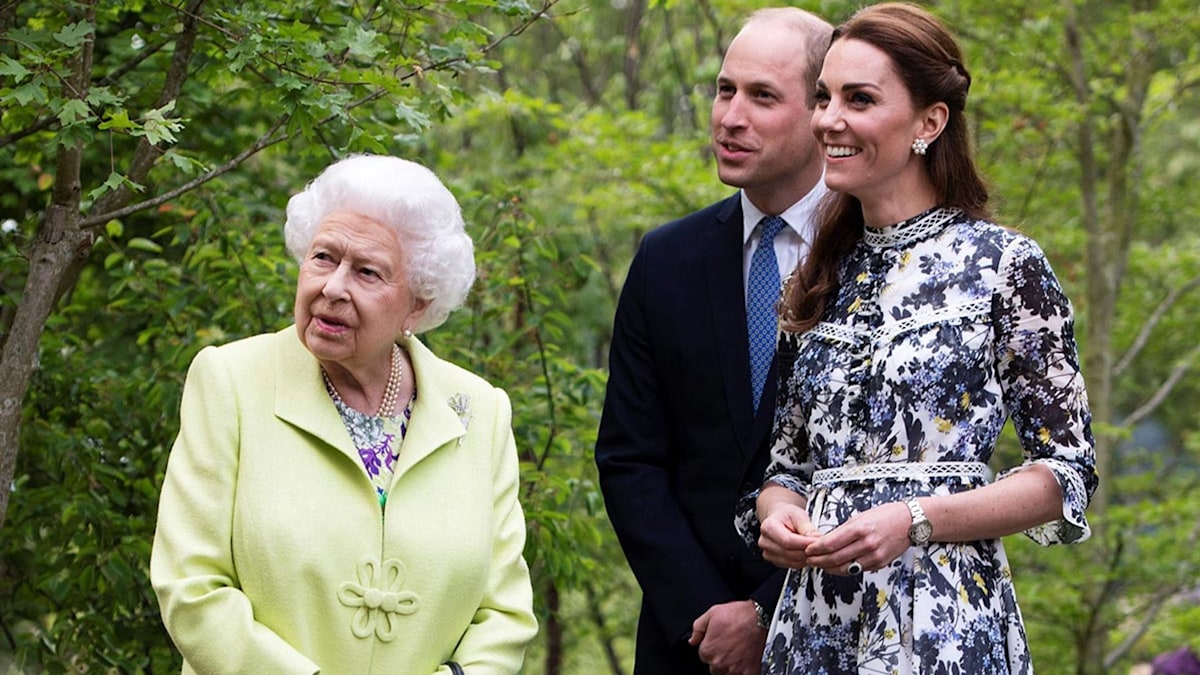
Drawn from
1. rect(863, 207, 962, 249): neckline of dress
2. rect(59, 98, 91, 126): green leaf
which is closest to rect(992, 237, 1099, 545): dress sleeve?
rect(863, 207, 962, 249): neckline of dress

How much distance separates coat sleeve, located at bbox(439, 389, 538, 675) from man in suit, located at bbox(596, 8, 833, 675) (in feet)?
1.26

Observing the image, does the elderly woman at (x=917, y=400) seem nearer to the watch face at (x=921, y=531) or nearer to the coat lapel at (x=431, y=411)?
the watch face at (x=921, y=531)

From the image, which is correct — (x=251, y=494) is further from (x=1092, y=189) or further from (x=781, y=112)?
(x=1092, y=189)

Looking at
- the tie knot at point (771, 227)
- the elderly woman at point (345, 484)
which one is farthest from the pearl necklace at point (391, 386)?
the tie knot at point (771, 227)

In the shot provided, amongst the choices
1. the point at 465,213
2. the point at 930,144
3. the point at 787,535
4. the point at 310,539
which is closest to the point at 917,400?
the point at 787,535

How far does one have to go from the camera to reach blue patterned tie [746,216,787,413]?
10.6ft

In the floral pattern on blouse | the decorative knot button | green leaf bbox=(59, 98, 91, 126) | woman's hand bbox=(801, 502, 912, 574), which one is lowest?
the decorative knot button

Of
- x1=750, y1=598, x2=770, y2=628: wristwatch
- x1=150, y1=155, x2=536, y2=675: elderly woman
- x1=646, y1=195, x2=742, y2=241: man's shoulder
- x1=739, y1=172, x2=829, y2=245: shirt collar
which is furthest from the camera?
x1=646, y1=195, x2=742, y2=241: man's shoulder

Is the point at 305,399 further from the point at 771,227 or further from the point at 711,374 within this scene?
the point at 771,227

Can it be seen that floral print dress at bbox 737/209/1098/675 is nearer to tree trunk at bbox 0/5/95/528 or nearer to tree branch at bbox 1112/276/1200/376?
tree trunk at bbox 0/5/95/528

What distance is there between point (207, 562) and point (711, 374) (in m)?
1.24

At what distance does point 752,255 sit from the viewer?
3391 mm

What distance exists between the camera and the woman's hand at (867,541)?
2.47 metres

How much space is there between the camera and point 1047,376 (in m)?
2.57
